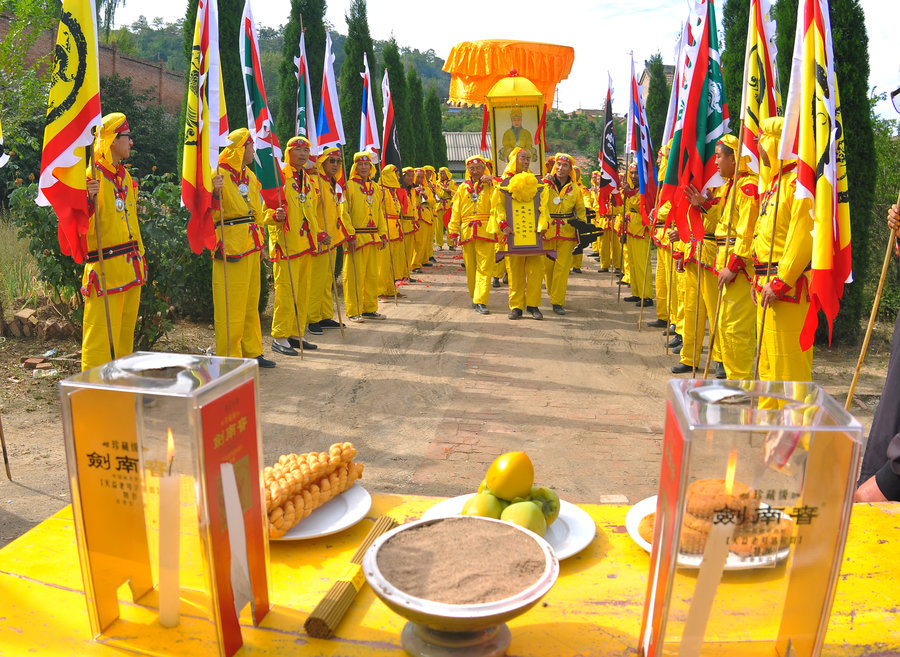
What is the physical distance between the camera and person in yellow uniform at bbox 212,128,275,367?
6895 mm

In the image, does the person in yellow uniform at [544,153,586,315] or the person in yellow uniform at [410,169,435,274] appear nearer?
the person in yellow uniform at [544,153,586,315]

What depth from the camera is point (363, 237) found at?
33.7ft

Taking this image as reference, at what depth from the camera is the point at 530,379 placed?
7.35m

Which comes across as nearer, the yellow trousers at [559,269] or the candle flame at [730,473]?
the candle flame at [730,473]

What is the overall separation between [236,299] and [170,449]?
6066 mm

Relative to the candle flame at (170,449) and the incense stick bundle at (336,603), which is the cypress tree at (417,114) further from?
the candle flame at (170,449)

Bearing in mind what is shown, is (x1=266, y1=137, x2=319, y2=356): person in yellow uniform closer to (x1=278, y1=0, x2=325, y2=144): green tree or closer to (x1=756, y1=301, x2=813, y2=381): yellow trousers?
(x1=756, y1=301, x2=813, y2=381): yellow trousers

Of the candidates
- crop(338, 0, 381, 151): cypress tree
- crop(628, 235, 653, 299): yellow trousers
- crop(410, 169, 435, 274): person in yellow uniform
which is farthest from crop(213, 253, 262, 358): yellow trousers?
crop(338, 0, 381, 151): cypress tree

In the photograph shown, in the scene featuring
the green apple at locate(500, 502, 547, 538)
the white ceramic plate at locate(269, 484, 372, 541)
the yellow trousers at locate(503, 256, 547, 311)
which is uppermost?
the green apple at locate(500, 502, 547, 538)

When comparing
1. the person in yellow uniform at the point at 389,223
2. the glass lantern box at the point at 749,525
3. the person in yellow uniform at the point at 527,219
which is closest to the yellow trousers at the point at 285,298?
the person in yellow uniform at the point at 527,219

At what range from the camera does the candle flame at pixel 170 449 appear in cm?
135

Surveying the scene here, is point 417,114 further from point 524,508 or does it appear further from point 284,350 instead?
point 524,508

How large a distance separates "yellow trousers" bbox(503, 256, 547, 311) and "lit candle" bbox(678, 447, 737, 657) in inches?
361

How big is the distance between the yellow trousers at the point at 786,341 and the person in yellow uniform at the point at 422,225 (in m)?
11.7
